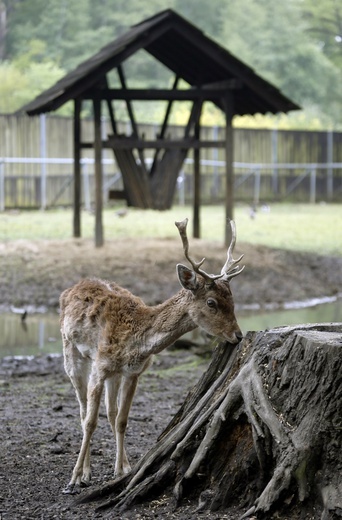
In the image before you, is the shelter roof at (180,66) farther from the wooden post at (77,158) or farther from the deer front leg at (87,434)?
the deer front leg at (87,434)

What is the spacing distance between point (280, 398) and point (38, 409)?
433 cm

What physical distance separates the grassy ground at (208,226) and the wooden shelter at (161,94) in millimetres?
2929

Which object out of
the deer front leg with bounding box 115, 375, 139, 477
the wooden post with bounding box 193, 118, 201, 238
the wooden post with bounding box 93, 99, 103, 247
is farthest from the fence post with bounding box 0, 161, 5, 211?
the deer front leg with bounding box 115, 375, 139, 477

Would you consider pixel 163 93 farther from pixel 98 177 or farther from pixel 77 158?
pixel 77 158

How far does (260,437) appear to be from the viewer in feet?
19.2

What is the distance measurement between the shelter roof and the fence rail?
10.1 meters

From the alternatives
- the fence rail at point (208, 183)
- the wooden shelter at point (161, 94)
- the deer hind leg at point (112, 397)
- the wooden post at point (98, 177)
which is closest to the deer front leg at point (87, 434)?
the deer hind leg at point (112, 397)

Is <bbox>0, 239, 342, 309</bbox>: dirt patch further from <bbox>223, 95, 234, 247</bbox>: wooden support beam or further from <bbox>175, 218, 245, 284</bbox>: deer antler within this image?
<bbox>175, 218, 245, 284</bbox>: deer antler

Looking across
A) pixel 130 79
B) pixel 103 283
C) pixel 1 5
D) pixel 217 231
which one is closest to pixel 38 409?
pixel 103 283

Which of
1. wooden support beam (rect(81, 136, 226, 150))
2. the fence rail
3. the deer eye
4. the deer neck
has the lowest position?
the deer neck

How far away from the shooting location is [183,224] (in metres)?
6.75

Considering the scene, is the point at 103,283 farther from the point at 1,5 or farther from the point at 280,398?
the point at 1,5

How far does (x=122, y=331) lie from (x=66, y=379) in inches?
177

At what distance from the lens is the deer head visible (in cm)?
682
